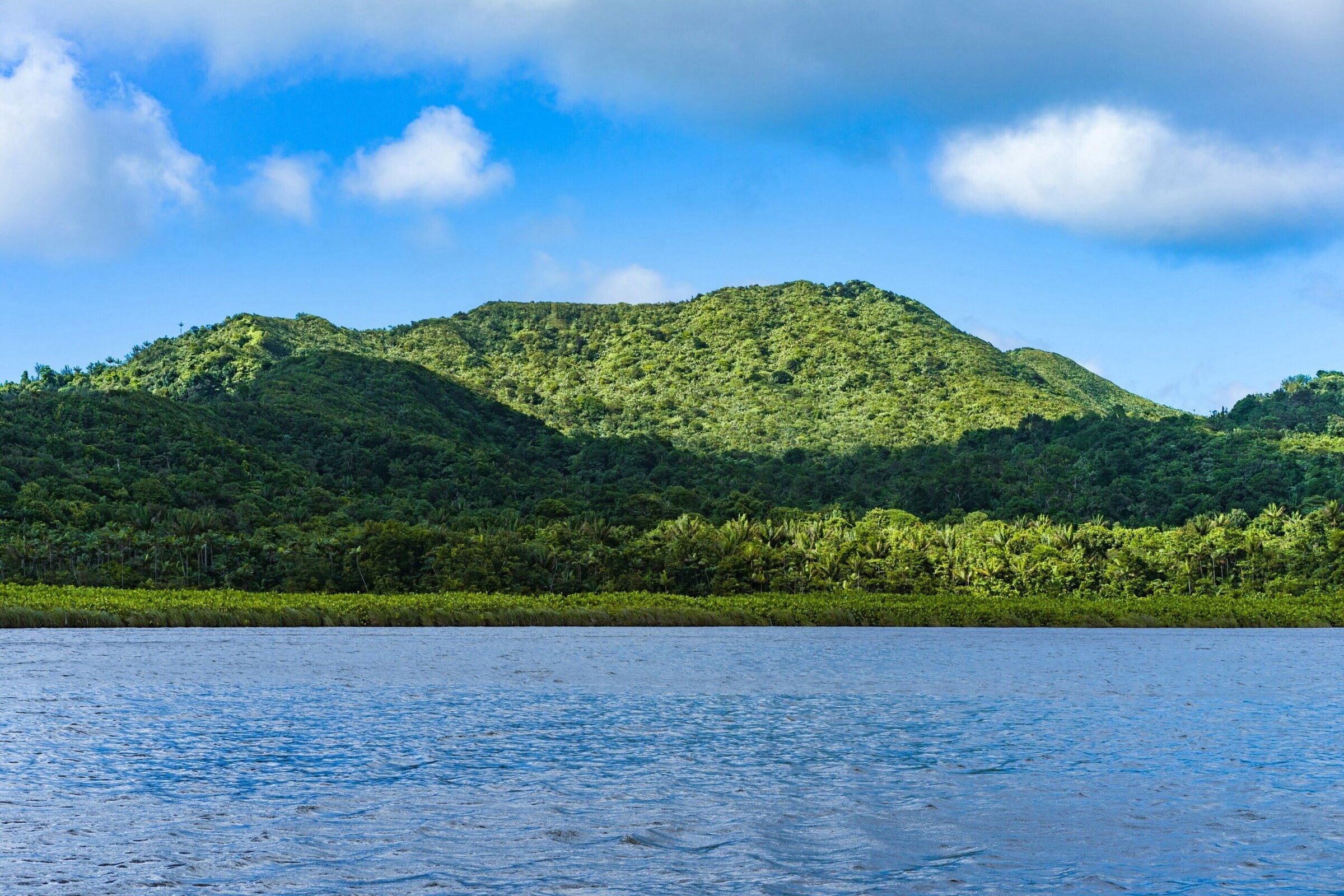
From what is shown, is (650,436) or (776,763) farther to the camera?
(650,436)

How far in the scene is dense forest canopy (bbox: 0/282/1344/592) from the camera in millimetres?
82500

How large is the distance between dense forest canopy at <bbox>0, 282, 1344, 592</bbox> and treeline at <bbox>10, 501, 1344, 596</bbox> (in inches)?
9.1

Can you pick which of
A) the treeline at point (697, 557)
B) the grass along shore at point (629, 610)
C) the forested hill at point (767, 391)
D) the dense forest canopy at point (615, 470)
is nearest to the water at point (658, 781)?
the grass along shore at point (629, 610)

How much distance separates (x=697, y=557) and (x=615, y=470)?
60469mm

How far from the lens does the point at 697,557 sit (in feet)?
286

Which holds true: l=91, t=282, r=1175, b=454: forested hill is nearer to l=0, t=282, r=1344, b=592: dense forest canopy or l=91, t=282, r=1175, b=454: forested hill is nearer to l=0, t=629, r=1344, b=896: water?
l=0, t=282, r=1344, b=592: dense forest canopy

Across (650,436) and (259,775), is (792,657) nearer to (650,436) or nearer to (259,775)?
(259,775)

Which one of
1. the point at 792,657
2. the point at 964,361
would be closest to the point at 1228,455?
the point at 964,361

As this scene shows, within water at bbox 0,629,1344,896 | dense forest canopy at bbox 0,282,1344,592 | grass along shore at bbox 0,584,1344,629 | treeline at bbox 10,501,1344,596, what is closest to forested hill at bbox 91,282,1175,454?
dense forest canopy at bbox 0,282,1344,592

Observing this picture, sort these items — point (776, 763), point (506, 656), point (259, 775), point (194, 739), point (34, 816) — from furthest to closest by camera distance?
1. point (506, 656)
2. point (194, 739)
3. point (776, 763)
4. point (259, 775)
5. point (34, 816)

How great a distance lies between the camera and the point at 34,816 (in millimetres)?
15953

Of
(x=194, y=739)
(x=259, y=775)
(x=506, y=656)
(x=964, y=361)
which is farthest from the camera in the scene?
(x=964, y=361)

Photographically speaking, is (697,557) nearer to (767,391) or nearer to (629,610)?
(629,610)

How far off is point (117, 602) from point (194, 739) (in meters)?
43.9
